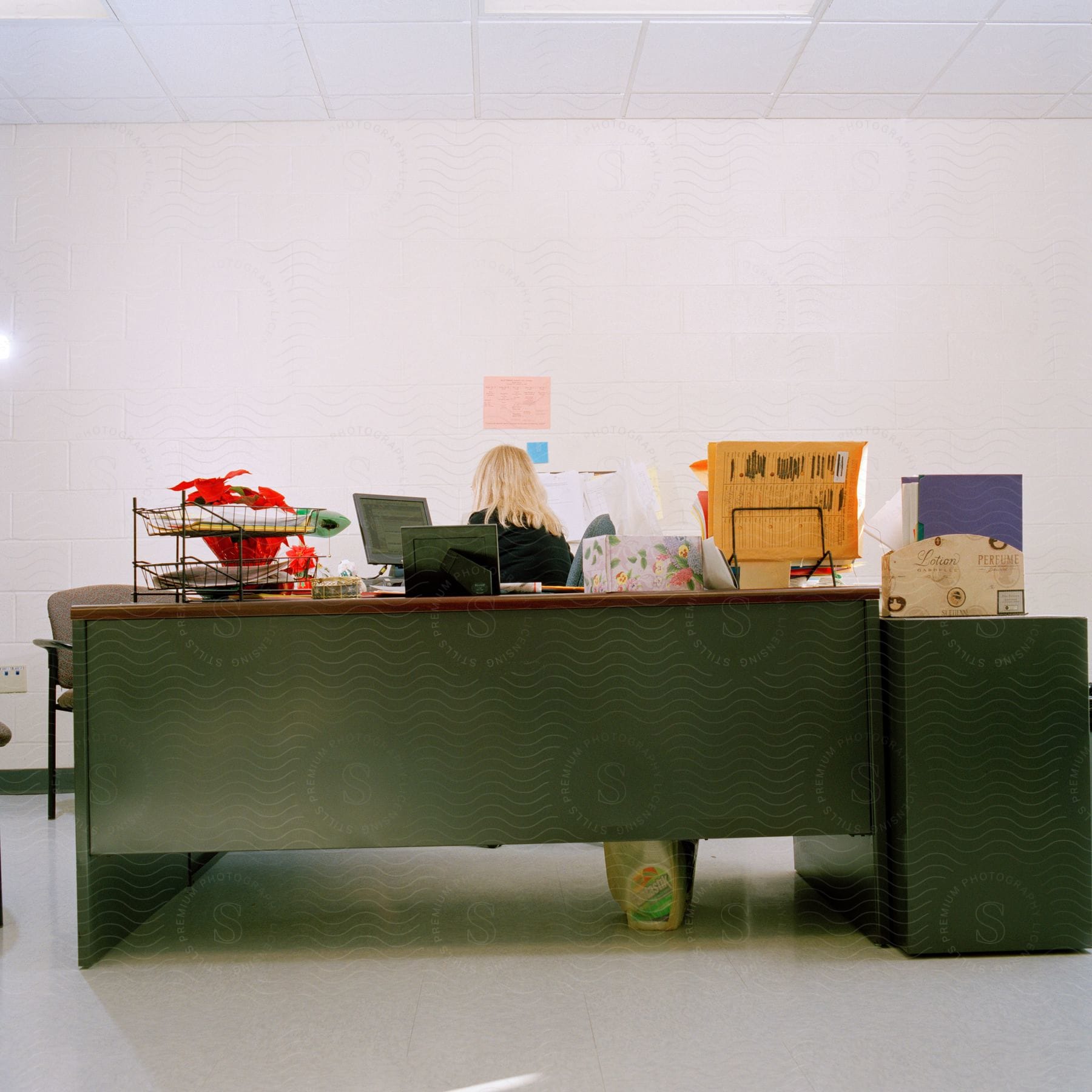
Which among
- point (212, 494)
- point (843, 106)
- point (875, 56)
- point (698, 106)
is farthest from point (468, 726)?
point (843, 106)

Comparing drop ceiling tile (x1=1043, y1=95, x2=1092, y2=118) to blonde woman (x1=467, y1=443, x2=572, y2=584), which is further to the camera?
drop ceiling tile (x1=1043, y1=95, x2=1092, y2=118)

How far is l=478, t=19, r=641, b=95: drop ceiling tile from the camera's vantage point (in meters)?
3.38

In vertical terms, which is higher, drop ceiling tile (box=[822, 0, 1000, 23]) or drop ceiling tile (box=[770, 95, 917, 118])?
drop ceiling tile (box=[822, 0, 1000, 23])

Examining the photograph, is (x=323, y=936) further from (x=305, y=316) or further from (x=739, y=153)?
(x=739, y=153)

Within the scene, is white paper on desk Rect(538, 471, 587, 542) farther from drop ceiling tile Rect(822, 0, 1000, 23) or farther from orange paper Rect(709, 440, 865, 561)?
drop ceiling tile Rect(822, 0, 1000, 23)

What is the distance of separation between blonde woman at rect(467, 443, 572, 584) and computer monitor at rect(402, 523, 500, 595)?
821 millimetres

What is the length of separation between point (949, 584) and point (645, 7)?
2.47 meters

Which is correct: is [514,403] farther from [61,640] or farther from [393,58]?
[61,640]

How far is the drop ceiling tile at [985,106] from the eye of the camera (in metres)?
3.90

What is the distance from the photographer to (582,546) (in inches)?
94.3

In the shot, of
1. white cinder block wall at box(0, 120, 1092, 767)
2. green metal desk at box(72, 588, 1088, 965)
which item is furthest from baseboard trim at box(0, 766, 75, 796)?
green metal desk at box(72, 588, 1088, 965)

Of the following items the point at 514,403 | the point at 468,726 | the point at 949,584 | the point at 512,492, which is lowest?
the point at 468,726

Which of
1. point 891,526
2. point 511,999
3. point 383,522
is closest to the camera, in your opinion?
point 511,999

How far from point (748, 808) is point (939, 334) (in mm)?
2789
